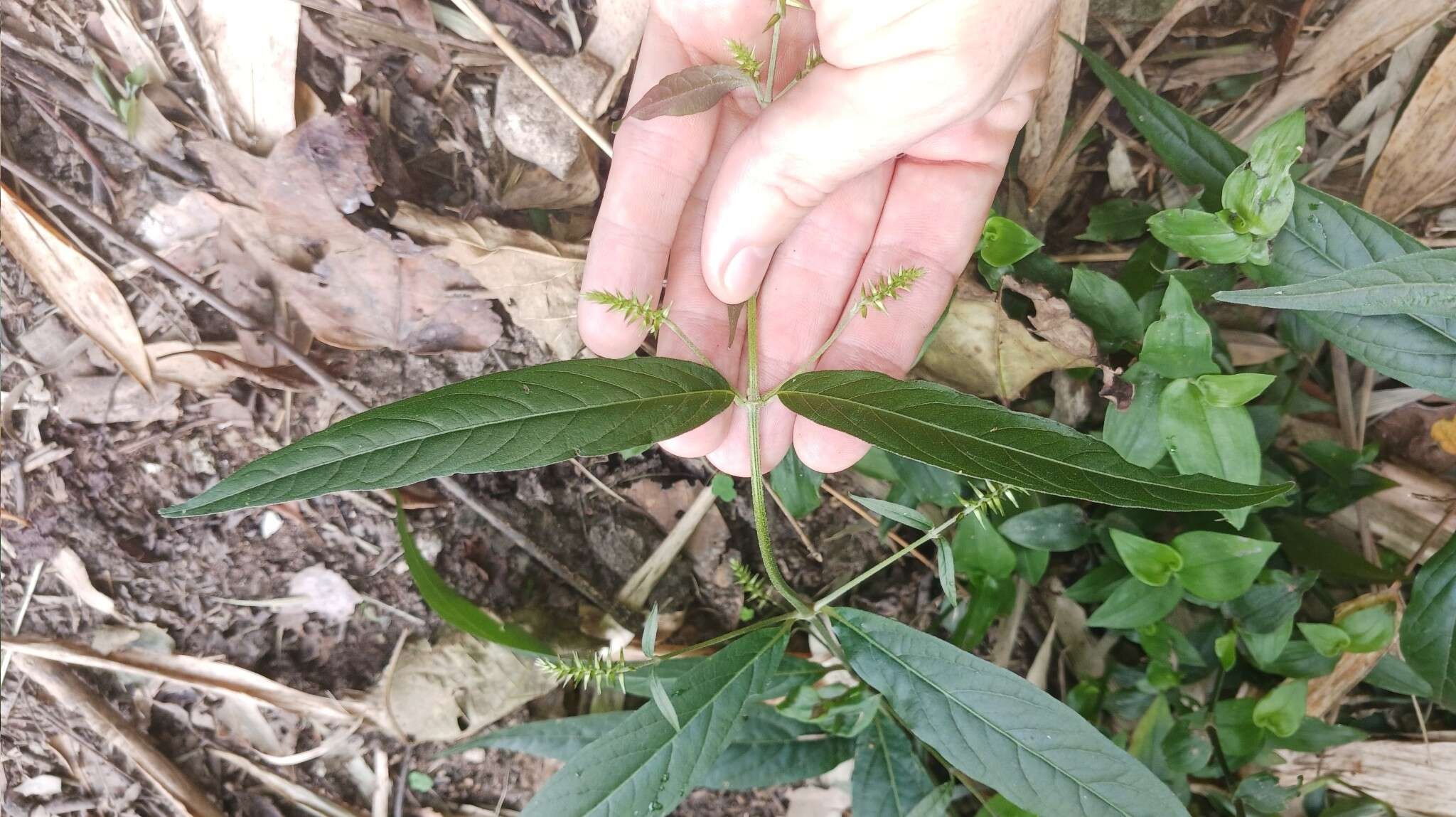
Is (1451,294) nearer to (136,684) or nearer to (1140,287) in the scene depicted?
(1140,287)

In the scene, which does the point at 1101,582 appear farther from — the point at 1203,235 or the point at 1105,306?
the point at 1203,235

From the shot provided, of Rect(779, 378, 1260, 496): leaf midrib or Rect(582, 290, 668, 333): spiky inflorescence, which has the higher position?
Rect(582, 290, 668, 333): spiky inflorescence

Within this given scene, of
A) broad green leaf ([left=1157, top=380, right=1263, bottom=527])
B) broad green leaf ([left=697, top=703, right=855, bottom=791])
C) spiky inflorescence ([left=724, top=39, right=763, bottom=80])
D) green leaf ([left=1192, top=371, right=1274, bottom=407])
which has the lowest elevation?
broad green leaf ([left=697, top=703, right=855, bottom=791])


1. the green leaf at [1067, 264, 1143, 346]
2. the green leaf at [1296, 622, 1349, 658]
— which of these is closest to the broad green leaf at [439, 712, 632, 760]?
the green leaf at [1067, 264, 1143, 346]

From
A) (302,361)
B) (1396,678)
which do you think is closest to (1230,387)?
(1396,678)

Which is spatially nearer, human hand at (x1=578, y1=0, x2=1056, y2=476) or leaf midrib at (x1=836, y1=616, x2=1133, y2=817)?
leaf midrib at (x1=836, y1=616, x2=1133, y2=817)

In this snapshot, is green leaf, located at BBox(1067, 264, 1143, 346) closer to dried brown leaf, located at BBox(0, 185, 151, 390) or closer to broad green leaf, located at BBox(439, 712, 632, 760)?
broad green leaf, located at BBox(439, 712, 632, 760)

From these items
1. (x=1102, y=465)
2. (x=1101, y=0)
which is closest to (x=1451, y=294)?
(x=1102, y=465)
